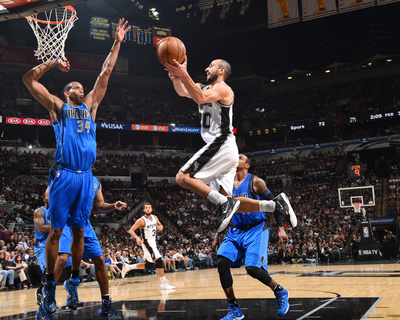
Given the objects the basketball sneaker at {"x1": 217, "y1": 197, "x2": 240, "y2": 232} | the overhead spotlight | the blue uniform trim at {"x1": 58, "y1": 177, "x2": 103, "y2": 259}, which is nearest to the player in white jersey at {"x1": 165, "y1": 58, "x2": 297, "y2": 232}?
the basketball sneaker at {"x1": 217, "y1": 197, "x2": 240, "y2": 232}

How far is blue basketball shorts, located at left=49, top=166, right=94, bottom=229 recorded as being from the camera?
4.64 meters

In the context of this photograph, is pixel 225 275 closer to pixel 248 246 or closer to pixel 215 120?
pixel 248 246

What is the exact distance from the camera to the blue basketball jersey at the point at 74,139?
4738 mm

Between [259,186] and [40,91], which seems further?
[259,186]

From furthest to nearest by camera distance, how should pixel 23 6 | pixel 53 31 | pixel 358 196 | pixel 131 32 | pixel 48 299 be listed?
pixel 131 32
pixel 358 196
pixel 53 31
pixel 23 6
pixel 48 299

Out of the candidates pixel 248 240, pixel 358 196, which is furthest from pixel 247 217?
pixel 358 196

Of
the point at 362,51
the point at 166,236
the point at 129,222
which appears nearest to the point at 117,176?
the point at 129,222

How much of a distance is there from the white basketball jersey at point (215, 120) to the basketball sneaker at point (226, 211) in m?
0.77

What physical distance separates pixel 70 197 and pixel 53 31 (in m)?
5.97

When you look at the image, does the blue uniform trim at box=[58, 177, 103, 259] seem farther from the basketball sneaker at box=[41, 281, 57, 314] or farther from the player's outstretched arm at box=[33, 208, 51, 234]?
the basketball sneaker at box=[41, 281, 57, 314]

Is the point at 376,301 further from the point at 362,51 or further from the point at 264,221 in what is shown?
the point at 362,51

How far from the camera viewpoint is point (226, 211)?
484 cm

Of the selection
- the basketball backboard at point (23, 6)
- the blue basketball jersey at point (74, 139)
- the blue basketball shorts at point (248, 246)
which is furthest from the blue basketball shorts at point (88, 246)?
the basketball backboard at point (23, 6)

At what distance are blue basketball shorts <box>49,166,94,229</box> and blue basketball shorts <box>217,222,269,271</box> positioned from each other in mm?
1815
